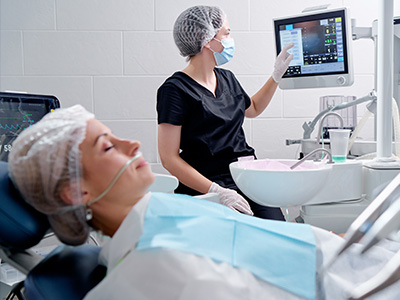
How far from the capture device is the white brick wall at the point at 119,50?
267 centimetres

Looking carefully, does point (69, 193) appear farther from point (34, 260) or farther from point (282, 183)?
point (282, 183)

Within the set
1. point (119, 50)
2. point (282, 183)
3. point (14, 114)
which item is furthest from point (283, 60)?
point (14, 114)

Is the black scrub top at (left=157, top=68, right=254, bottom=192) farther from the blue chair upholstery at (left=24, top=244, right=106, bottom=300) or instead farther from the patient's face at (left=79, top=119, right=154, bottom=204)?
the blue chair upholstery at (left=24, top=244, right=106, bottom=300)

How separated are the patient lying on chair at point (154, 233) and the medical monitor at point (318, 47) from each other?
1099mm

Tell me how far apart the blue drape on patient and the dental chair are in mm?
187

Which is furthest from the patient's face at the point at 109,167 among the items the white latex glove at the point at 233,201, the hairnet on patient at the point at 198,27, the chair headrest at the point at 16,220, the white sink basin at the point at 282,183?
the hairnet on patient at the point at 198,27

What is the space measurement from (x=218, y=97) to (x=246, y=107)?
0.92 feet

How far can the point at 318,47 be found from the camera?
6.55 feet

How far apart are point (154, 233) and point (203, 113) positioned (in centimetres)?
116

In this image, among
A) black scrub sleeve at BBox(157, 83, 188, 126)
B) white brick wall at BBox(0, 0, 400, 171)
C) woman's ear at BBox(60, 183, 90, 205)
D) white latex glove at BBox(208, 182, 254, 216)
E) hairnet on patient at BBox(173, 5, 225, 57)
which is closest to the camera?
woman's ear at BBox(60, 183, 90, 205)

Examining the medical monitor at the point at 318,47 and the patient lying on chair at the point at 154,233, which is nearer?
the patient lying on chair at the point at 154,233

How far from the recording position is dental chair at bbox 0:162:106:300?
880 mm

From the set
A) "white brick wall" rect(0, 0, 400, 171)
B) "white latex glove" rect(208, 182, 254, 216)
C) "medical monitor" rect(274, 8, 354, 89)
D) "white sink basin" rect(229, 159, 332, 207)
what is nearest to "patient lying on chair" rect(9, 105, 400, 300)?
"white sink basin" rect(229, 159, 332, 207)

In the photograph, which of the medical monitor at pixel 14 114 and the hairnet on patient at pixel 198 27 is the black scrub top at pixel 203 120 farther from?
the medical monitor at pixel 14 114
